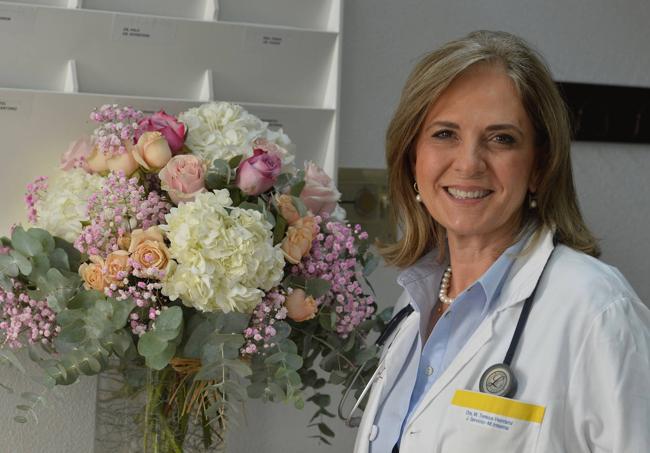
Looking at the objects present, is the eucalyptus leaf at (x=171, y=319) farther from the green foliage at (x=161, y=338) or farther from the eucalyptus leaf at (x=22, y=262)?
the eucalyptus leaf at (x=22, y=262)

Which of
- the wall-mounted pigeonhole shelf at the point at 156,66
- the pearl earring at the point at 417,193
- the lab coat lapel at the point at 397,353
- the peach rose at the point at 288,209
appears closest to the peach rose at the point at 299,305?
the peach rose at the point at 288,209

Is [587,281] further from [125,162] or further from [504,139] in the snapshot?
[125,162]

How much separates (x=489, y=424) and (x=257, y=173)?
495mm

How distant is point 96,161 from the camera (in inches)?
61.3

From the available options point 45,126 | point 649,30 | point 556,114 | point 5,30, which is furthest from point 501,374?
point 649,30

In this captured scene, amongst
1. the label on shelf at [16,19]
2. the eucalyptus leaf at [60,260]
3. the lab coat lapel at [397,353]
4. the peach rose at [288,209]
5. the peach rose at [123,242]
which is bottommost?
the lab coat lapel at [397,353]

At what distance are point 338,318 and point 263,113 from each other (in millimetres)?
529

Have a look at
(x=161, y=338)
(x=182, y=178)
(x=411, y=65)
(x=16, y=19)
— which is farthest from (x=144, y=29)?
(x=161, y=338)

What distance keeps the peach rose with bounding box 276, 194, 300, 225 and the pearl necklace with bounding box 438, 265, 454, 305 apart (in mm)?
327

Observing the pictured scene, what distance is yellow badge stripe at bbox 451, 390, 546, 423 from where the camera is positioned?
134 cm

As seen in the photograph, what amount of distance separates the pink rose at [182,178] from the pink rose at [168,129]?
0.14ft

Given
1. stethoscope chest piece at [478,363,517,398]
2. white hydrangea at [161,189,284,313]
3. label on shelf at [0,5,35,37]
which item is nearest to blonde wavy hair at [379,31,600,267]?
stethoscope chest piece at [478,363,517,398]

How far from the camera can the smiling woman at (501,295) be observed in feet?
4.35

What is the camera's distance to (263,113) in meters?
1.90
